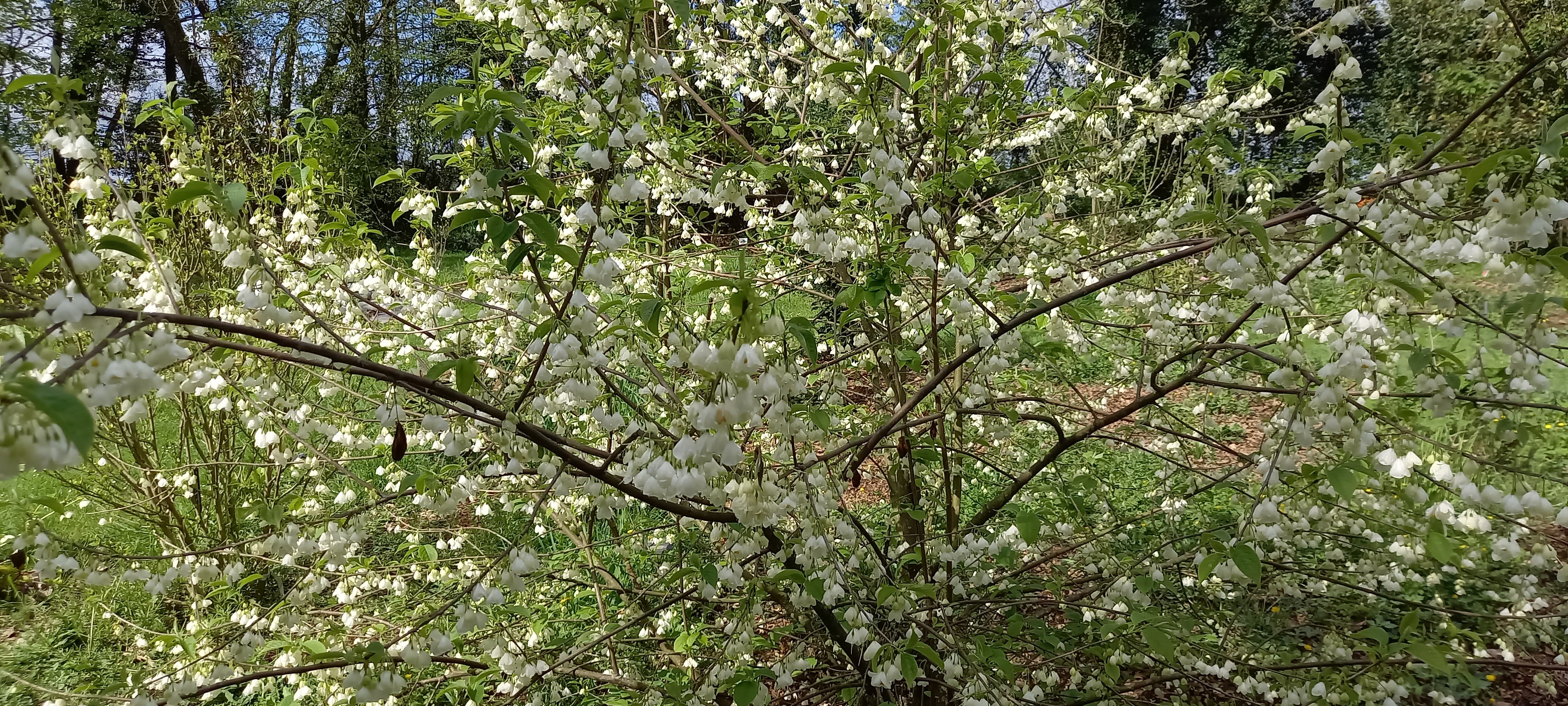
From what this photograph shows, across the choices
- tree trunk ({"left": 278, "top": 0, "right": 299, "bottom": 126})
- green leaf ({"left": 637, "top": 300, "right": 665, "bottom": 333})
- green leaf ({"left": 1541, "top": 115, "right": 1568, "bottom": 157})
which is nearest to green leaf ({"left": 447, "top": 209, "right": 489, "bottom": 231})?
green leaf ({"left": 637, "top": 300, "right": 665, "bottom": 333})

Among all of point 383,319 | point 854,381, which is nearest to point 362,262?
point 383,319

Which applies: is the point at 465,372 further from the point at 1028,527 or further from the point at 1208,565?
the point at 1208,565

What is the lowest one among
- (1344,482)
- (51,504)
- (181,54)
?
(1344,482)

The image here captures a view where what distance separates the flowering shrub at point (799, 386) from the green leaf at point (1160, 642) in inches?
2.7

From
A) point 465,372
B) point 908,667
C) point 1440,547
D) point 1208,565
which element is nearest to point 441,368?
point 465,372

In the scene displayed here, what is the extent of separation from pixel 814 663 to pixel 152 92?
62.8 ft

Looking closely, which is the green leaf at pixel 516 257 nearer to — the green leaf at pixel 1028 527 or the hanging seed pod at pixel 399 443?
the hanging seed pod at pixel 399 443

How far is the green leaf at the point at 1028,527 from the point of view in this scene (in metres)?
2.00

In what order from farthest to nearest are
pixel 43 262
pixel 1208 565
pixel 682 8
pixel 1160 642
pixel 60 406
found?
1. pixel 1160 642
2. pixel 1208 565
3. pixel 682 8
4. pixel 43 262
5. pixel 60 406

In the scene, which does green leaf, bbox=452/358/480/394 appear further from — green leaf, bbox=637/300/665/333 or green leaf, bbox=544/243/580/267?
green leaf, bbox=637/300/665/333

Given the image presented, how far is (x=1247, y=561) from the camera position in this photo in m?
1.65

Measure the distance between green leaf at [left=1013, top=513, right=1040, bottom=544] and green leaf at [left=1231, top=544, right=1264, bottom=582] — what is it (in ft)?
1.50

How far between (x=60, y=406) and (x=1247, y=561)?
2.01 meters

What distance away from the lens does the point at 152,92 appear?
15.4m
